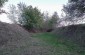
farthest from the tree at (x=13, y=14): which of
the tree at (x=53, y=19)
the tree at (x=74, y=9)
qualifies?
the tree at (x=74, y=9)

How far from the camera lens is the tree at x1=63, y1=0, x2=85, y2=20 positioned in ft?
46.7

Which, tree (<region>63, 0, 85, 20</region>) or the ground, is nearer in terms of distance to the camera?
the ground

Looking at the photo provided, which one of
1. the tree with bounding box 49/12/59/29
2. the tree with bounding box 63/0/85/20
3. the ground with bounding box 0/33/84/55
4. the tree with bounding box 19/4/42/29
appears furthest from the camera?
the tree with bounding box 49/12/59/29

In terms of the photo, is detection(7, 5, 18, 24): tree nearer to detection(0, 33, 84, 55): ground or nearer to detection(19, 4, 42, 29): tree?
detection(19, 4, 42, 29): tree

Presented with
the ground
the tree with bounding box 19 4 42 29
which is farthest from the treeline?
the ground

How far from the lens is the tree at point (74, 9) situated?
1425 centimetres

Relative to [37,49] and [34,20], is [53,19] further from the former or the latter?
[37,49]

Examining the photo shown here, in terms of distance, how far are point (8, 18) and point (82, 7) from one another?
2019cm

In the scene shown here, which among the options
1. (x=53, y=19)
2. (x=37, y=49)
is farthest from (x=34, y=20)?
(x=37, y=49)

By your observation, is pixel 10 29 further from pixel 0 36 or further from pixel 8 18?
pixel 8 18

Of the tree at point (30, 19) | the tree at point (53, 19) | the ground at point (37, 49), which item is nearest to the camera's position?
the ground at point (37, 49)

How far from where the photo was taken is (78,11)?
14656mm

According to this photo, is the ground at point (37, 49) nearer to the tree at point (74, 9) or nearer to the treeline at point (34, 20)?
the tree at point (74, 9)

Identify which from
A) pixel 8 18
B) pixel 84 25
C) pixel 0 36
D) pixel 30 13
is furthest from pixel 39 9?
pixel 0 36
